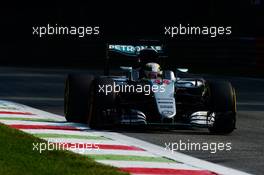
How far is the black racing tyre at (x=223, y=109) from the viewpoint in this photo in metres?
14.0

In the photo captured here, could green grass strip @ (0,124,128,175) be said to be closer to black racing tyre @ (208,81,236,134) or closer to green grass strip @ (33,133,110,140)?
green grass strip @ (33,133,110,140)

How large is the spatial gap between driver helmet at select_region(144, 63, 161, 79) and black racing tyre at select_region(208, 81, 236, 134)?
1.13m

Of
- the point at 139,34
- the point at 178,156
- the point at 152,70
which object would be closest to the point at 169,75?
the point at 152,70

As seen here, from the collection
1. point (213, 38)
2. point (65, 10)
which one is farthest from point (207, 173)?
point (65, 10)

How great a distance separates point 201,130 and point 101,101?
1.64 metres

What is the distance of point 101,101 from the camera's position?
1395 centimetres

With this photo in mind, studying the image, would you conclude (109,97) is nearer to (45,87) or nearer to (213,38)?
(45,87)

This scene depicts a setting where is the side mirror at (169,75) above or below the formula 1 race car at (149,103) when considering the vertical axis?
above

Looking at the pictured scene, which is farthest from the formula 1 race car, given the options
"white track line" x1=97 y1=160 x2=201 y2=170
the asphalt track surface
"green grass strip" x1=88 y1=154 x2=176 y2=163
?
"white track line" x1=97 y1=160 x2=201 y2=170

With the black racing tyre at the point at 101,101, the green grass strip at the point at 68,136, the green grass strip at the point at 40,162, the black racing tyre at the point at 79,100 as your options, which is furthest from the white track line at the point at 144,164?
the black racing tyre at the point at 79,100

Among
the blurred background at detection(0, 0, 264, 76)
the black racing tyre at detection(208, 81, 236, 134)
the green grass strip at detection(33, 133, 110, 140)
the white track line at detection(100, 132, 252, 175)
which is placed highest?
the blurred background at detection(0, 0, 264, 76)

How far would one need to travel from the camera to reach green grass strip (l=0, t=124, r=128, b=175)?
988 cm

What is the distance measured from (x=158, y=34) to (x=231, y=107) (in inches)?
1130

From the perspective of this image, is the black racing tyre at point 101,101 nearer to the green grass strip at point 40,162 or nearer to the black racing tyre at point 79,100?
the black racing tyre at point 79,100
